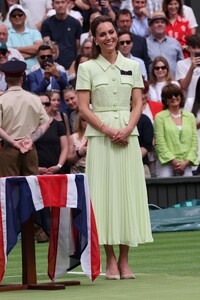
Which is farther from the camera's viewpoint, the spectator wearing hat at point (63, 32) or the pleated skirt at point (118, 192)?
the spectator wearing hat at point (63, 32)

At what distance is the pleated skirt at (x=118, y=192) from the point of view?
9.96 m

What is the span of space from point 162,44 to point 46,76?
11.3ft

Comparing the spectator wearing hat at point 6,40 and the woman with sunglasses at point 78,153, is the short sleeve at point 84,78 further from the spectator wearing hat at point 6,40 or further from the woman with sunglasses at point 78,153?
the spectator wearing hat at point 6,40

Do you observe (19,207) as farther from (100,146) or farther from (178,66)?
(178,66)

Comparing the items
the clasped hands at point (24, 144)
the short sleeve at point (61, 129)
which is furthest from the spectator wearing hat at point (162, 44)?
the clasped hands at point (24, 144)

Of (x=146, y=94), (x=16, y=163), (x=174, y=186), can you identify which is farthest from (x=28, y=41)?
(x=16, y=163)

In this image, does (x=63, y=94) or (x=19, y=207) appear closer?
(x=19, y=207)

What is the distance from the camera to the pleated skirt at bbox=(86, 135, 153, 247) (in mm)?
9961

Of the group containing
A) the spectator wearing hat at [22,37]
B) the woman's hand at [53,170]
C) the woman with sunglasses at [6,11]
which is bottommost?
the woman's hand at [53,170]

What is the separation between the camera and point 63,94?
1850 centimetres

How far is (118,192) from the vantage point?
32.9 ft

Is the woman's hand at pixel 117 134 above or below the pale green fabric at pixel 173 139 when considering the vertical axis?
above

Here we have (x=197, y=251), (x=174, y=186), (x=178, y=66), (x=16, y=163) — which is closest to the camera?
(x=197, y=251)

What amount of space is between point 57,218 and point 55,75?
9.32 metres
